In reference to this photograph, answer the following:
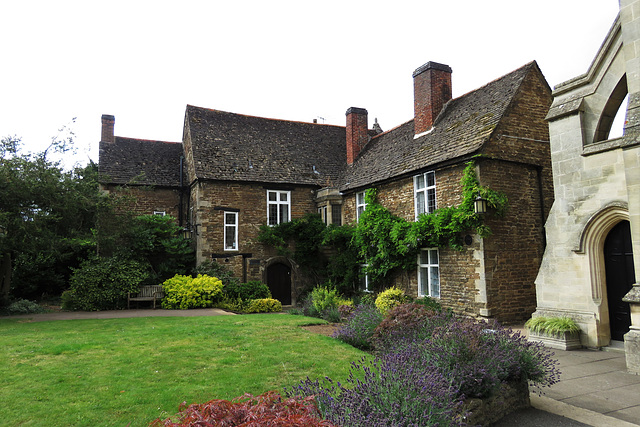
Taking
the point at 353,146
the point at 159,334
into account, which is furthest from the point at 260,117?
the point at 159,334

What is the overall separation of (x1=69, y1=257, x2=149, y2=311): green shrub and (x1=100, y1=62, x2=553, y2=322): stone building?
3.21 metres

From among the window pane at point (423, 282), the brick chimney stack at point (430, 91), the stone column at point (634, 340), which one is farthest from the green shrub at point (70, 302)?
the stone column at point (634, 340)

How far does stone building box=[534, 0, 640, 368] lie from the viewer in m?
9.24

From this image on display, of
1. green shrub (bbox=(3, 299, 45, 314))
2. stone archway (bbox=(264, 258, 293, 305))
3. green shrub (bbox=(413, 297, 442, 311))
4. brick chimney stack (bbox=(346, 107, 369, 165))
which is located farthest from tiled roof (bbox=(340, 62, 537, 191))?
green shrub (bbox=(3, 299, 45, 314))

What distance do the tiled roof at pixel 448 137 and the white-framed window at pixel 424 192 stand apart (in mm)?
464

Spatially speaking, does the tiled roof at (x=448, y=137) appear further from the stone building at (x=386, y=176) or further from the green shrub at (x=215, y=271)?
the green shrub at (x=215, y=271)

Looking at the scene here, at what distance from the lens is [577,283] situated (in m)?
9.80

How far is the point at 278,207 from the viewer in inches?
834

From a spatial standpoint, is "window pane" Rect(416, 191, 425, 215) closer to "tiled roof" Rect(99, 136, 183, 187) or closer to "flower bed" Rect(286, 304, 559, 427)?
"flower bed" Rect(286, 304, 559, 427)

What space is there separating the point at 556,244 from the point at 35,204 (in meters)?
16.0

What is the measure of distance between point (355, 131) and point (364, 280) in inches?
331

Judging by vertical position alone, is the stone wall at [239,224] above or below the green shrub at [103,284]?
above

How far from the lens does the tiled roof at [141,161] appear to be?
2168cm

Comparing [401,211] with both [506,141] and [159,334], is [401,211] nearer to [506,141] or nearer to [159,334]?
[506,141]
